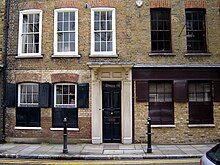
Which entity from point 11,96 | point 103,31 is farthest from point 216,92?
point 11,96

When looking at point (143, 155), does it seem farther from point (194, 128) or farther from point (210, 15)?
point (210, 15)

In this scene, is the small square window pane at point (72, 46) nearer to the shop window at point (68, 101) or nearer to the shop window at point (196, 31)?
the shop window at point (68, 101)

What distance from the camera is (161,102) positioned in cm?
1260

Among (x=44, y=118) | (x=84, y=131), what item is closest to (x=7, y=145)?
(x=44, y=118)

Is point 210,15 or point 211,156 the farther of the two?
point 210,15

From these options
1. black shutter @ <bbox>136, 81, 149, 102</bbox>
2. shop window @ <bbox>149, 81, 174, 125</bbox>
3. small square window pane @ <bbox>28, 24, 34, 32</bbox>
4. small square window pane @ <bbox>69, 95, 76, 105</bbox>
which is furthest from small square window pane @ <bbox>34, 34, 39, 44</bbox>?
shop window @ <bbox>149, 81, 174, 125</bbox>

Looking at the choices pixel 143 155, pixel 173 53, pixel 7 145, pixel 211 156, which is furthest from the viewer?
pixel 173 53

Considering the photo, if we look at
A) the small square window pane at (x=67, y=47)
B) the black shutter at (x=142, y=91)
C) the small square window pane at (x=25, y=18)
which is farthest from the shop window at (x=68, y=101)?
the small square window pane at (x=25, y=18)

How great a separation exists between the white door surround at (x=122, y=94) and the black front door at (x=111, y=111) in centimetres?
23

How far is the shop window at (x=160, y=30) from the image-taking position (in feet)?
42.7

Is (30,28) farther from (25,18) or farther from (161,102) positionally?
(161,102)

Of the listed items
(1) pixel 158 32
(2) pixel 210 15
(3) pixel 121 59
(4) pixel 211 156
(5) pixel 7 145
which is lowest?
(5) pixel 7 145

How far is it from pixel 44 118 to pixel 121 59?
487cm

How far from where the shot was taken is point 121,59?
12.7 metres
